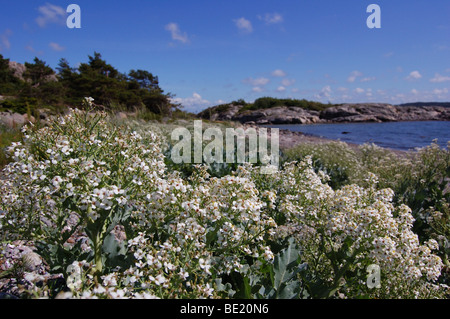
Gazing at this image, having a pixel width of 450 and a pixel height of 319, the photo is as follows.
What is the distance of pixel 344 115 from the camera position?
148 feet

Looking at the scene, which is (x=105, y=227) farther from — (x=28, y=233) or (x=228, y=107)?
(x=228, y=107)

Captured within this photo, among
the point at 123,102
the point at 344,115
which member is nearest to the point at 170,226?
the point at 123,102

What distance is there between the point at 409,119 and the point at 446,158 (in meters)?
45.9

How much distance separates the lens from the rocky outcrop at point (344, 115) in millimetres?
42219

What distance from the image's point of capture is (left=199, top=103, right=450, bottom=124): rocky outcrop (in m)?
42.2

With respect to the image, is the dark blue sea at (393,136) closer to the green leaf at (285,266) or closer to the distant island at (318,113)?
the green leaf at (285,266)

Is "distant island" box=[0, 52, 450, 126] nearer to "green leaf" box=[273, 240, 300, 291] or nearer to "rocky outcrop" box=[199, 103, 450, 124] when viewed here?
"rocky outcrop" box=[199, 103, 450, 124]

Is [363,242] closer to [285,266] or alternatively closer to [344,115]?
[285,266]

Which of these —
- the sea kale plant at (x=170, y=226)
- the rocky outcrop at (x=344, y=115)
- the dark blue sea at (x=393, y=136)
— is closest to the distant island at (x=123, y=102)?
the rocky outcrop at (x=344, y=115)

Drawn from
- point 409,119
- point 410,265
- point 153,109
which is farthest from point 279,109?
point 410,265

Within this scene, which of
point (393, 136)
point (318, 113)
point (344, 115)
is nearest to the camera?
point (393, 136)

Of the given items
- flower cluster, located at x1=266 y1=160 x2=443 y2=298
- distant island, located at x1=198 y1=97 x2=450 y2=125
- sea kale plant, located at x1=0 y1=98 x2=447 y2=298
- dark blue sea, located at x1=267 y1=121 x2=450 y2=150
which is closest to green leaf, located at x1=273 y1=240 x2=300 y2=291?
sea kale plant, located at x1=0 y1=98 x2=447 y2=298

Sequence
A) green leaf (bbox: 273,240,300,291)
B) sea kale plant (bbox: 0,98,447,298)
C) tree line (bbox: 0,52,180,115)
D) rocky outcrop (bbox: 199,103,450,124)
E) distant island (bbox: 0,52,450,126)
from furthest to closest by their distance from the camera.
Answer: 1. rocky outcrop (bbox: 199,103,450,124)
2. tree line (bbox: 0,52,180,115)
3. distant island (bbox: 0,52,450,126)
4. green leaf (bbox: 273,240,300,291)
5. sea kale plant (bbox: 0,98,447,298)
